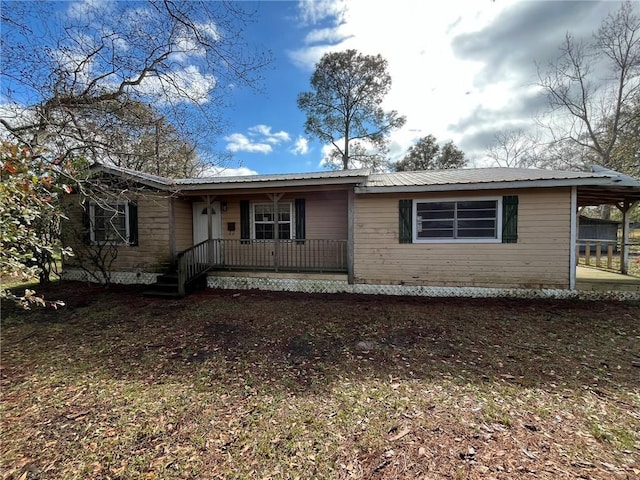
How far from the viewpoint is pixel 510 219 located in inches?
Result: 268

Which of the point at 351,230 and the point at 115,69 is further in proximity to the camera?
the point at 351,230

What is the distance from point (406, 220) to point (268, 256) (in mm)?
4468

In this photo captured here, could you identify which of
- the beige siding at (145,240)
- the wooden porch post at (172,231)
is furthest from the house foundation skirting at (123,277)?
the wooden porch post at (172,231)

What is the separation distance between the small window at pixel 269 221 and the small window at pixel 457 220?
13.0ft

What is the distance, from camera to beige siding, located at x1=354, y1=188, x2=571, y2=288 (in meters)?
6.67

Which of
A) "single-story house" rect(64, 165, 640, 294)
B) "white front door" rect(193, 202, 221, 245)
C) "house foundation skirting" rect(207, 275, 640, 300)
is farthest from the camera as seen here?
"white front door" rect(193, 202, 221, 245)

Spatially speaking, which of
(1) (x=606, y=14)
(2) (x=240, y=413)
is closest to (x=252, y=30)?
(2) (x=240, y=413)

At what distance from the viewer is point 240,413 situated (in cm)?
286

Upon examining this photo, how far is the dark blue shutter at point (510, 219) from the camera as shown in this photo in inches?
267

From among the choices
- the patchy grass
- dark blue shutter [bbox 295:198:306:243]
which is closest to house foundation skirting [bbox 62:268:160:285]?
the patchy grass

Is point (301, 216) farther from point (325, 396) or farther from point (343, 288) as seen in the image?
point (325, 396)

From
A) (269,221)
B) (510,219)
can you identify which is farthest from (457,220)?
(269,221)

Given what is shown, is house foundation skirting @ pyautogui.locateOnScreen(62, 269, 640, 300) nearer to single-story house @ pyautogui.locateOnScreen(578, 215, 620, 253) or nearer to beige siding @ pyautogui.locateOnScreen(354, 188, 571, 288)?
beige siding @ pyautogui.locateOnScreen(354, 188, 571, 288)

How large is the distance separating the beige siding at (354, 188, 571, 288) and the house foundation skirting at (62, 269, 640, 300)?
0.54 feet
